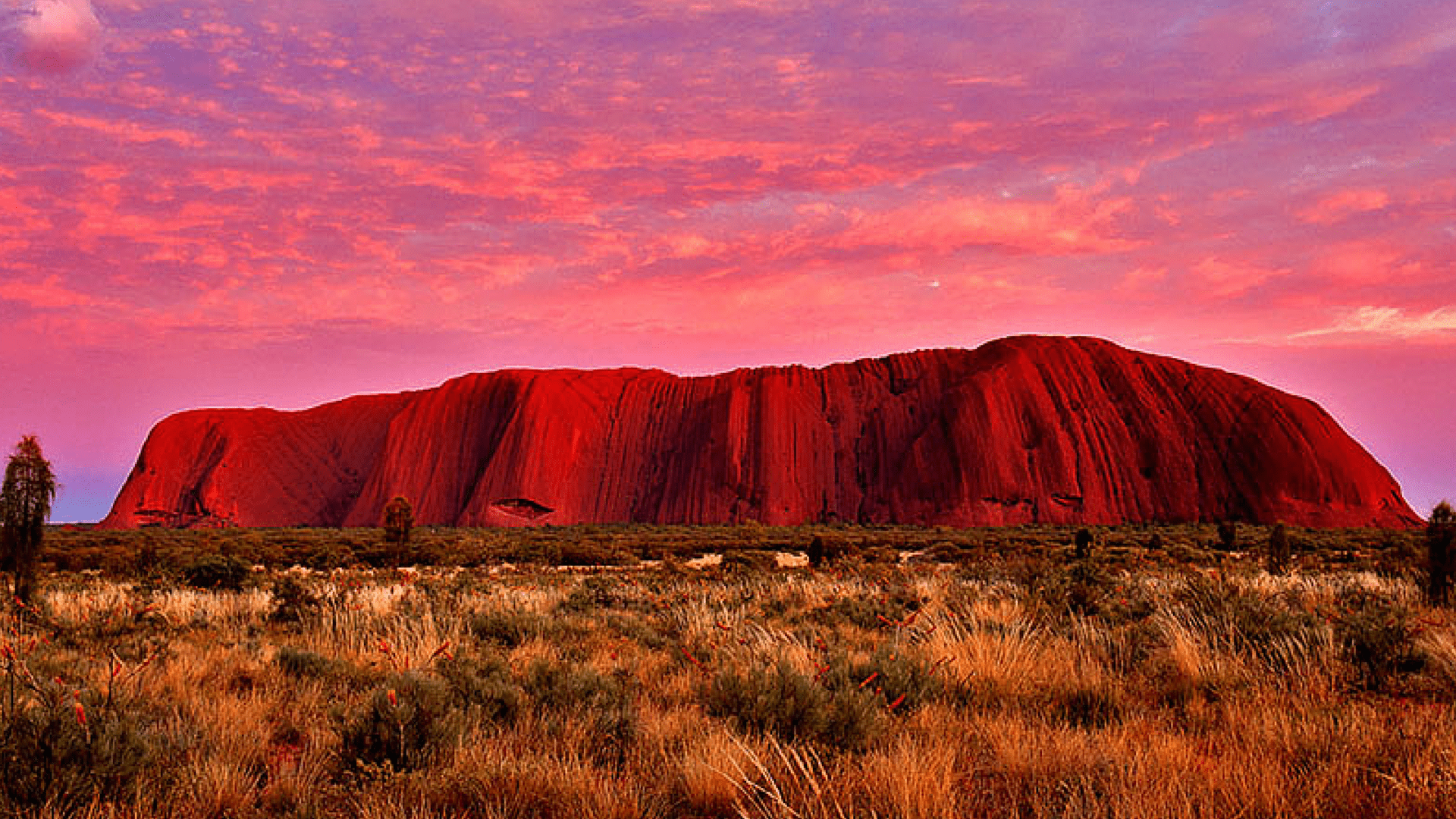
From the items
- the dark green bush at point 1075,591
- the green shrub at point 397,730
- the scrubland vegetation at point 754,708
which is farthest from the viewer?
the dark green bush at point 1075,591

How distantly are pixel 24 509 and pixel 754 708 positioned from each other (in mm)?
15035

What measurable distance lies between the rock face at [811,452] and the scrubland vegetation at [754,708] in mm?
60307

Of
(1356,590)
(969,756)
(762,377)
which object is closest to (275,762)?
(969,756)

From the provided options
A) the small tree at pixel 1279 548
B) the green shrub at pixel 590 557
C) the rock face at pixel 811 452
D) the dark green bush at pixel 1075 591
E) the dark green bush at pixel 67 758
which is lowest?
the green shrub at pixel 590 557

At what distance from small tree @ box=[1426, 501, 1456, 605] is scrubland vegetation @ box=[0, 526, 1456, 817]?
29.5 inches

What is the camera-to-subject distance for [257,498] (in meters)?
84.4

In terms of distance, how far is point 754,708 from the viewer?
501cm

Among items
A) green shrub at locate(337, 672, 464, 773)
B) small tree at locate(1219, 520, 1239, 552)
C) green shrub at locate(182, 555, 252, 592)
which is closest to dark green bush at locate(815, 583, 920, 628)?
green shrub at locate(337, 672, 464, 773)

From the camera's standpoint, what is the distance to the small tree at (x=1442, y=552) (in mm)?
11867

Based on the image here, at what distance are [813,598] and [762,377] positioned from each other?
230 feet

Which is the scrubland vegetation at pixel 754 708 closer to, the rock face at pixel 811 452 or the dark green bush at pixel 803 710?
the dark green bush at pixel 803 710

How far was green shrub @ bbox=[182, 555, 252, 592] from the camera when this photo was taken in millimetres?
16297

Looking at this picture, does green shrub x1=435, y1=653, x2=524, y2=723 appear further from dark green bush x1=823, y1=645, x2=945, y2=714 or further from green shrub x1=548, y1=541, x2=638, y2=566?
green shrub x1=548, y1=541, x2=638, y2=566

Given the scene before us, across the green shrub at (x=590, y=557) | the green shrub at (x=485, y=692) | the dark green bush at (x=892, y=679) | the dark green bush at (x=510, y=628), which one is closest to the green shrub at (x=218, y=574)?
the dark green bush at (x=510, y=628)
